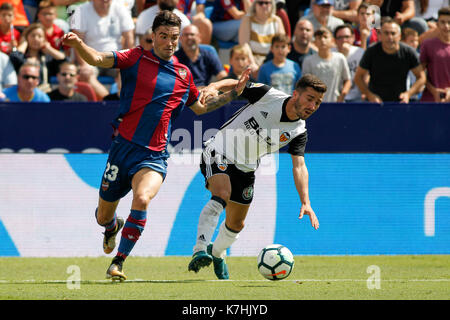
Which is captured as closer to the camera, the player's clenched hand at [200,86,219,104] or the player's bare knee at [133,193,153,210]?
the player's bare knee at [133,193,153,210]

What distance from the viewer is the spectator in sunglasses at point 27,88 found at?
495 inches

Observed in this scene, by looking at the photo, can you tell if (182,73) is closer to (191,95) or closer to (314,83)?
(191,95)

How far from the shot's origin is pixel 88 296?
282 inches

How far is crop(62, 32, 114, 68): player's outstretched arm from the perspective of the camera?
764 centimetres

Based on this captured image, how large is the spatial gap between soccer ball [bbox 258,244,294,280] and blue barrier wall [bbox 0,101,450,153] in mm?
3671

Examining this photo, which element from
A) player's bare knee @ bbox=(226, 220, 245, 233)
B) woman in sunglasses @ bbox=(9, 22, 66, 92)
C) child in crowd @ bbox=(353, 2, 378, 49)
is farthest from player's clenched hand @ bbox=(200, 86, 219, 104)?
child in crowd @ bbox=(353, 2, 378, 49)

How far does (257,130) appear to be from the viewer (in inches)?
356

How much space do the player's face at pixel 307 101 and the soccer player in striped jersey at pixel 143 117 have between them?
0.59 meters

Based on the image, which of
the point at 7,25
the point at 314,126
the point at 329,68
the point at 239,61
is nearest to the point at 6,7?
the point at 7,25

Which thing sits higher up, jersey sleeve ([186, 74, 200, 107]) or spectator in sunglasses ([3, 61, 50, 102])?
spectator in sunglasses ([3, 61, 50, 102])

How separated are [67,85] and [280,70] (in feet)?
11.1

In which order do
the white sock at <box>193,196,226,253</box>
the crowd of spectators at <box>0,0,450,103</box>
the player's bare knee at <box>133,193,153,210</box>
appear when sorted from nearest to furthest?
the player's bare knee at <box>133,193,153,210</box> < the white sock at <box>193,196,226,253</box> < the crowd of spectators at <box>0,0,450,103</box>

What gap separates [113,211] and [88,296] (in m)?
1.94

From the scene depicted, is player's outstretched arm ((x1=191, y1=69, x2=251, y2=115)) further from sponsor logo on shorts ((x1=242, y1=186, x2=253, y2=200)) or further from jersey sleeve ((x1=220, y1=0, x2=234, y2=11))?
jersey sleeve ((x1=220, y1=0, x2=234, y2=11))
